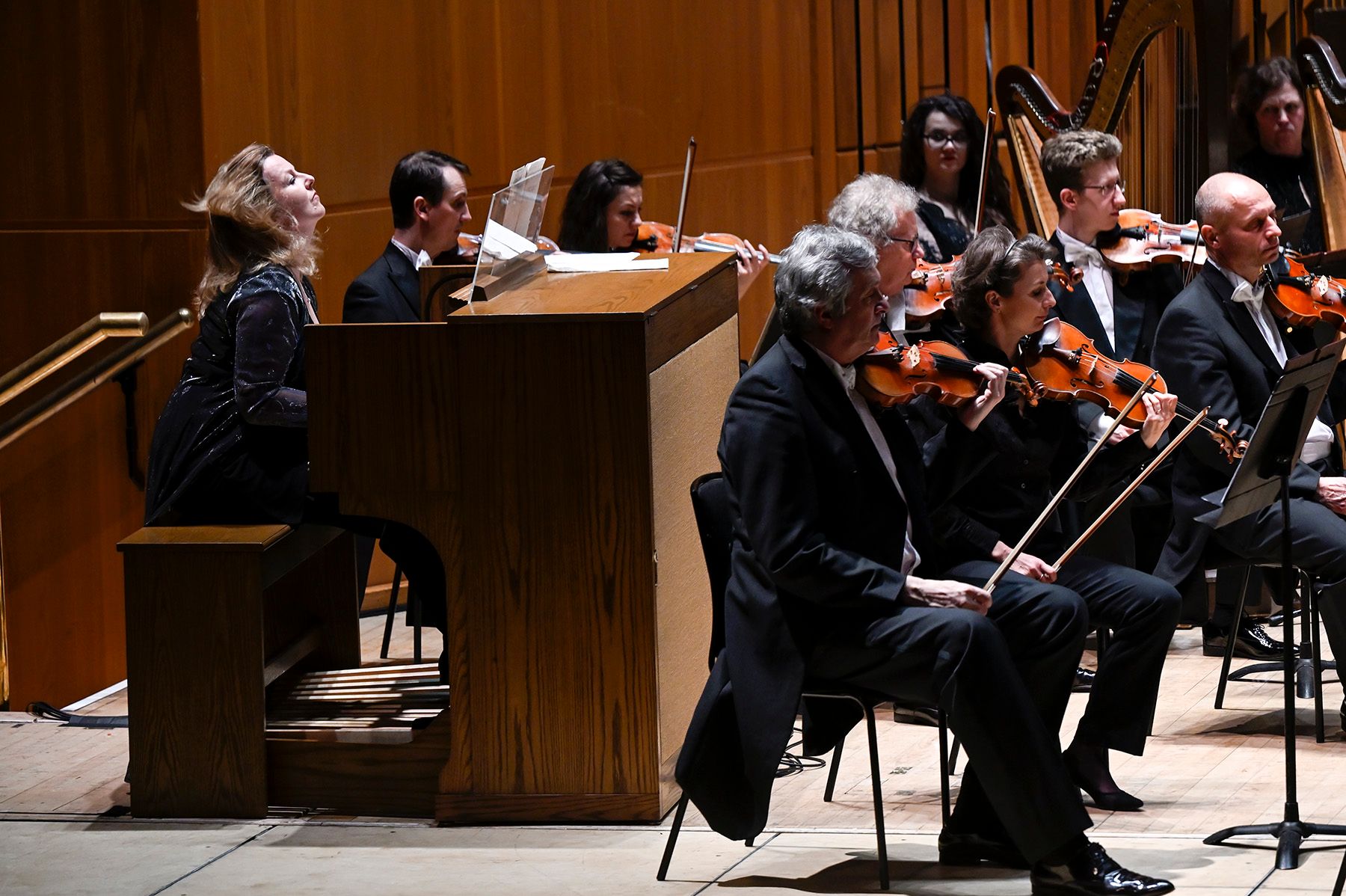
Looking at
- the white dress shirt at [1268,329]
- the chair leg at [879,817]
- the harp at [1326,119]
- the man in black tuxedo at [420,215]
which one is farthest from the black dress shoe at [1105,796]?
the harp at [1326,119]

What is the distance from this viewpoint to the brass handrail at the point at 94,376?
5008 mm

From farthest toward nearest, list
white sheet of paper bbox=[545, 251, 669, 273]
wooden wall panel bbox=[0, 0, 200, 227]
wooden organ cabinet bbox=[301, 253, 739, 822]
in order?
wooden wall panel bbox=[0, 0, 200, 227], white sheet of paper bbox=[545, 251, 669, 273], wooden organ cabinet bbox=[301, 253, 739, 822]

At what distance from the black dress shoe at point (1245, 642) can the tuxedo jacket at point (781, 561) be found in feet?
6.23

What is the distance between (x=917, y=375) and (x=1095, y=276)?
1601mm

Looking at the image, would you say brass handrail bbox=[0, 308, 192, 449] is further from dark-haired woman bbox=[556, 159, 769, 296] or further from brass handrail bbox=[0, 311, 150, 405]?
dark-haired woman bbox=[556, 159, 769, 296]

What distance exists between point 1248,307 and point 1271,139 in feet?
5.40

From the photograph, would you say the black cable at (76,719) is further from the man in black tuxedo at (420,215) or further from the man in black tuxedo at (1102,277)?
the man in black tuxedo at (1102,277)

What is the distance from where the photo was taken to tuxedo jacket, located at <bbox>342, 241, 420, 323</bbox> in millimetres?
4332

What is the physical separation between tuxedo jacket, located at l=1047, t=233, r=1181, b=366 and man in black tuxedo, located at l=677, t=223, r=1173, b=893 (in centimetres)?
158

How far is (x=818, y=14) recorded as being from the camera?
24.5ft

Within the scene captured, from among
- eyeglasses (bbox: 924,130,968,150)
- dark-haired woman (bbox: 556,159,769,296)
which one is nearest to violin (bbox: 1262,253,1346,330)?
eyeglasses (bbox: 924,130,968,150)

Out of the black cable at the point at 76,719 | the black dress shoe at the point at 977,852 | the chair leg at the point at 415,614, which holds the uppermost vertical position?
the chair leg at the point at 415,614

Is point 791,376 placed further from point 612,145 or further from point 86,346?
point 612,145

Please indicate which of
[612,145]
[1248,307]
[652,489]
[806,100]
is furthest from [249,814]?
[806,100]
